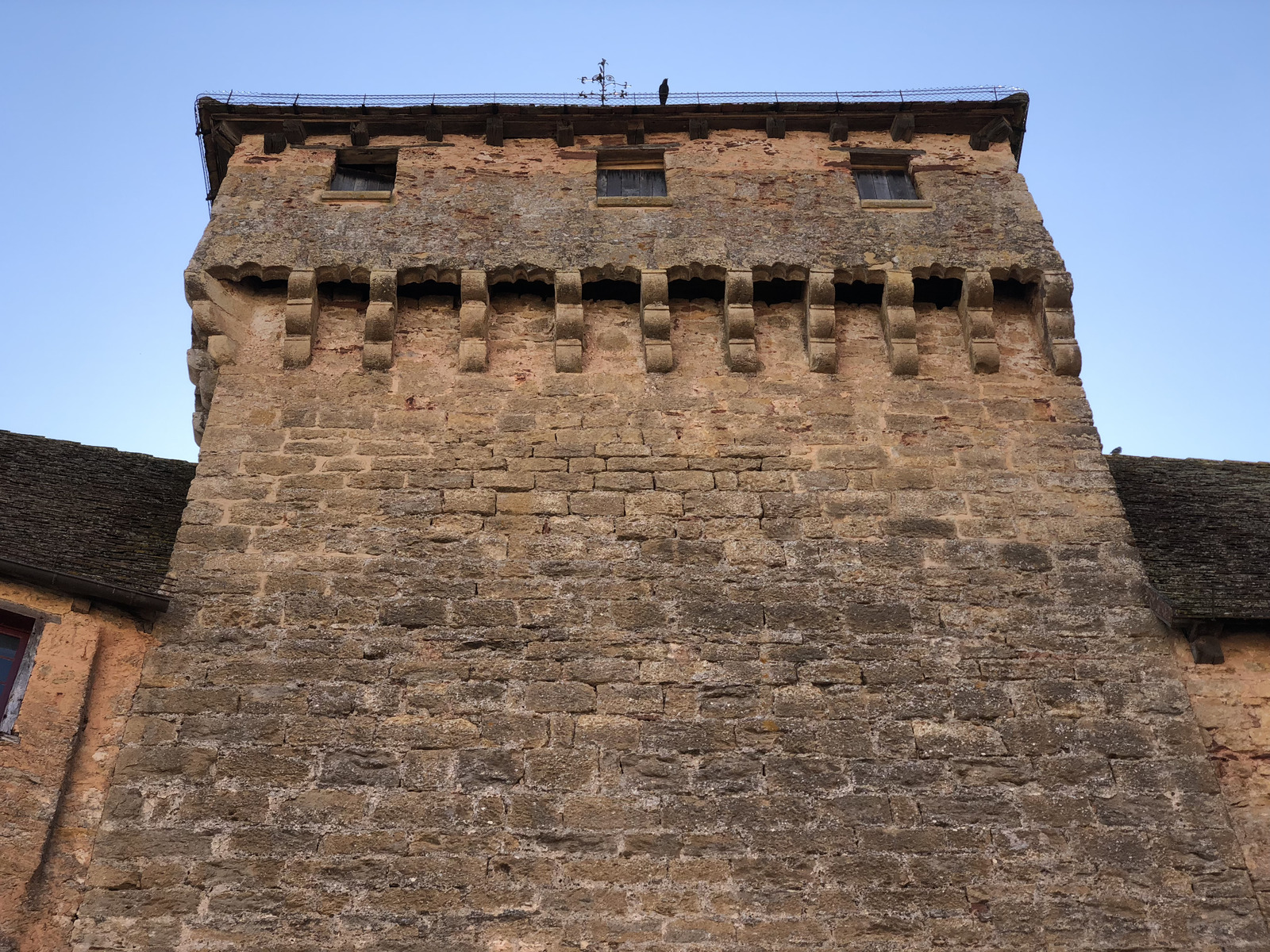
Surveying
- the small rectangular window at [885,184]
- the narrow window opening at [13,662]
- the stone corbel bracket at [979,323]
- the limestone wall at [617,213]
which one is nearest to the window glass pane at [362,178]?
the limestone wall at [617,213]

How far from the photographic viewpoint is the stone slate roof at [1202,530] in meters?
7.05

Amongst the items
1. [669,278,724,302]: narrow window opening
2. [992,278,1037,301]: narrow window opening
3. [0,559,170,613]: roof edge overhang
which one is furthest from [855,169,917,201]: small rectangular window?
[0,559,170,613]: roof edge overhang

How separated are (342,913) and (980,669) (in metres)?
3.92

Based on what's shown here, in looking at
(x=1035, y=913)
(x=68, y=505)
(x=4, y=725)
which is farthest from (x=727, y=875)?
(x=68, y=505)

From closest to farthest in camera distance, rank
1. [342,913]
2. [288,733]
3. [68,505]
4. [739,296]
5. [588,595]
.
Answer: [342,913] < [288,733] < [588,595] < [68,505] < [739,296]

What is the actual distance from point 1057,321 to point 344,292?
5454 mm

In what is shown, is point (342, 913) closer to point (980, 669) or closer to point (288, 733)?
point (288, 733)

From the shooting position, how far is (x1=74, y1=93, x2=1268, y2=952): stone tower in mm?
5984

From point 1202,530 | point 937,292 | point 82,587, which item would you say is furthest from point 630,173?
point 82,587

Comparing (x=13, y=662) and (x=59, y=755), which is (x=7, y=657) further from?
(x=59, y=755)

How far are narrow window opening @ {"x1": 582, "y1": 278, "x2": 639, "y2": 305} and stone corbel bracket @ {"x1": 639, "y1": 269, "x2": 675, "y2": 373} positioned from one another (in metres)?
0.10

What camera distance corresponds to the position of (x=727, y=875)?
19.7ft

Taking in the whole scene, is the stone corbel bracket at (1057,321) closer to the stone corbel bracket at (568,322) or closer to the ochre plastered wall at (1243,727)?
the ochre plastered wall at (1243,727)

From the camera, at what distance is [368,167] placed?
9.88 meters
